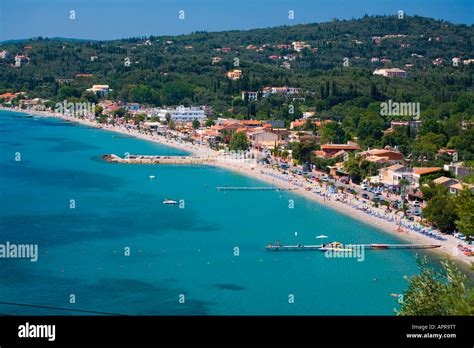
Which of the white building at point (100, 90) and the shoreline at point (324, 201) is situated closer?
the shoreline at point (324, 201)

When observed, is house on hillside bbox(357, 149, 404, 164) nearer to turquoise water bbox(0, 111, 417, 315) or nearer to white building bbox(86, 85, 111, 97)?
turquoise water bbox(0, 111, 417, 315)

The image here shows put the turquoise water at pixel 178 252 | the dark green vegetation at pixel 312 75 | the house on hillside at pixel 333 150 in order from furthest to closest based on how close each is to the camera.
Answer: the dark green vegetation at pixel 312 75, the house on hillside at pixel 333 150, the turquoise water at pixel 178 252

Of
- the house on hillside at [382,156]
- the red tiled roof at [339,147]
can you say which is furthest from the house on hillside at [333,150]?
the house on hillside at [382,156]

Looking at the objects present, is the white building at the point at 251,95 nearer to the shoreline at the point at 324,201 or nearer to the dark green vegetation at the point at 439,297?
the shoreline at the point at 324,201

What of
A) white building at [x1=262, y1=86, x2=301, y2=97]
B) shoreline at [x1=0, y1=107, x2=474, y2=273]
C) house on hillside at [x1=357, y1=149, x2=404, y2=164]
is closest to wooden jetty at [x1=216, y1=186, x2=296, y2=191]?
shoreline at [x1=0, y1=107, x2=474, y2=273]

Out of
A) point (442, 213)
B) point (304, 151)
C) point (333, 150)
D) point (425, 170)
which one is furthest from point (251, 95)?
point (442, 213)

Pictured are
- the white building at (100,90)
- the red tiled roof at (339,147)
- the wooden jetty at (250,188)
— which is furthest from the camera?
the white building at (100,90)

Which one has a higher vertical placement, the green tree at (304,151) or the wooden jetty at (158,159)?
the green tree at (304,151)
